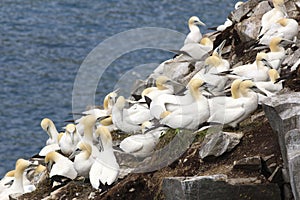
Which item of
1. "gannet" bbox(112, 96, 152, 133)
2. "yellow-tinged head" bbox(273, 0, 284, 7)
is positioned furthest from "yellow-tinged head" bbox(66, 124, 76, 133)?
"yellow-tinged head" bbox(273, 0, 284, 7)

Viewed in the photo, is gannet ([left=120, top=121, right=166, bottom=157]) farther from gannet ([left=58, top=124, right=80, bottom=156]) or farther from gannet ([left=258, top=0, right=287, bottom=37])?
gannet ([left=258, top=0, right=287, bottom=37])

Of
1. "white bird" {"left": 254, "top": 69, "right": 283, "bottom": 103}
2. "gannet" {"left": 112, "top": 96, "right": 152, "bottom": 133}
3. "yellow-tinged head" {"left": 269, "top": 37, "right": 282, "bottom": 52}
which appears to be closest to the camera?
"white bird" {"left": 254, "top": 69, "right": 283, "bottom": 103}

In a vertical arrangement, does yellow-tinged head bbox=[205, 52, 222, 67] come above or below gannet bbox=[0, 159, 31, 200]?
above

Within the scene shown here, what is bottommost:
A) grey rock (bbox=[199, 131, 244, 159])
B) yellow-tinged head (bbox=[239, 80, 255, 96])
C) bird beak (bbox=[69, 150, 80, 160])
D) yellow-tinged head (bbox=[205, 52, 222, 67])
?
bird beak (bbox=[69, 150, 80, 160])

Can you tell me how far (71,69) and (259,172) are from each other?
21.9 metres

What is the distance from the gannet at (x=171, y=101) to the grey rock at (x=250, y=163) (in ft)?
7.56

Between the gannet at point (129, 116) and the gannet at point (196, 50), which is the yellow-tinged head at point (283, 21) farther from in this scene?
the gannet at point (129, 116)

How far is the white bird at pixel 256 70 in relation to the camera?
43.1ft

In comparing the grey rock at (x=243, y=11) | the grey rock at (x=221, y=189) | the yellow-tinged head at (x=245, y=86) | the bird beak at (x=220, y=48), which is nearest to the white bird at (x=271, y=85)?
the yellow-tinged head at (x=245, y=86)

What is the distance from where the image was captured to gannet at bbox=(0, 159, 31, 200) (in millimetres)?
13376

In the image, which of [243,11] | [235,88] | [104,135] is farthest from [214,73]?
[243,11]

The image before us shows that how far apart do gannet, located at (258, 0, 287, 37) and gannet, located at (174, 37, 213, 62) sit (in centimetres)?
90

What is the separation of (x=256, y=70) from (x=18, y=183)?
3643 mm

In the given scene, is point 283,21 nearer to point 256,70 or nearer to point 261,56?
point 261,56
